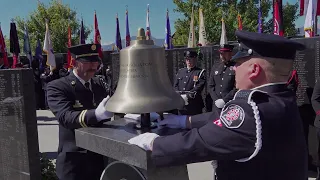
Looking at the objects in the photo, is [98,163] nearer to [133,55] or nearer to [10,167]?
[133,55]

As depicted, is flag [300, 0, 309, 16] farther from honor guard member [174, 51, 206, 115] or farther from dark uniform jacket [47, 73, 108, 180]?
dark uniform jacket [47, 73, 108, 180]

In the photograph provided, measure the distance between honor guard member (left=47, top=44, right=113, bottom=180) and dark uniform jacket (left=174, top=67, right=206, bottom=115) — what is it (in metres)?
4.04

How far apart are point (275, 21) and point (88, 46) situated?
4.39m

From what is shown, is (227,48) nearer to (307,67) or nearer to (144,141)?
Answer: (307,67)

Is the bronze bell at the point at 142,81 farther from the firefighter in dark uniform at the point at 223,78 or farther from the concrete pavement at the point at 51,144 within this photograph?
the firefighter in dark uniform at the point at 223,78

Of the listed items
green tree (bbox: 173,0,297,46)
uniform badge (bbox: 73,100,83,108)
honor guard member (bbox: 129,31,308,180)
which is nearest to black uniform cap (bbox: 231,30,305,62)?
honor guard member (bbox: 129,31,308,180)

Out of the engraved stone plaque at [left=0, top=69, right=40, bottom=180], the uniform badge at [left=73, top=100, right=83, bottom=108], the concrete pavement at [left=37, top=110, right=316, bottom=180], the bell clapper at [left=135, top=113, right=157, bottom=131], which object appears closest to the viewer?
the bell clapper at [left=135, top=113, right=157, bottom=131]

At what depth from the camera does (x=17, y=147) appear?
367 centimetres

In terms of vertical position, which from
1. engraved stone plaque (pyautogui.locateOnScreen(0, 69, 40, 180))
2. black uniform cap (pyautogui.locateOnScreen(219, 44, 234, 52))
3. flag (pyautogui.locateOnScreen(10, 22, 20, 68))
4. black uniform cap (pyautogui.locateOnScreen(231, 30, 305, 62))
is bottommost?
engraved stone plaque (pyautogui.locateOnScreen(0, 69, 40, 180))

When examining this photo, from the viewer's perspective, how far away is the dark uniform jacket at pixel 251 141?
4.21 ft

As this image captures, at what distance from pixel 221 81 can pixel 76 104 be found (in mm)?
3983

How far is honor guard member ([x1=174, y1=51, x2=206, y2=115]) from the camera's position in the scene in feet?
22.0

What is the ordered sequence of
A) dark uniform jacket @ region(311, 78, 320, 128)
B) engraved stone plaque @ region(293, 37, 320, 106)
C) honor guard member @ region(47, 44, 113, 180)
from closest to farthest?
honor guard member @ region(47, 44, 113, 180) → dark uniform jacket @ region(311, 78, 320, 128) → engraved stone plaque @ region(293, 37, 320, 106)

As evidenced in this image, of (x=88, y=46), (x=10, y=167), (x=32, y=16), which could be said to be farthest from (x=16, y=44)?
(x=32, y=16)
